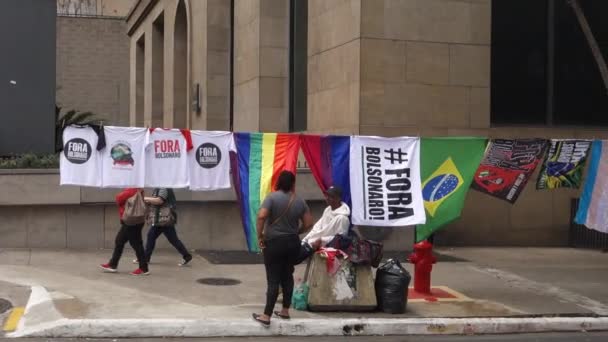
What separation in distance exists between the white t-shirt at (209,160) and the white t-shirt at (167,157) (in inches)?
4.4

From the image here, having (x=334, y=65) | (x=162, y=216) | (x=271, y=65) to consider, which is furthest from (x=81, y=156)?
(x=271, y=65)

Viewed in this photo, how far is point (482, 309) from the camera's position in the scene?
953 centimetres

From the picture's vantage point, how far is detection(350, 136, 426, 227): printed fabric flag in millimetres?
9938

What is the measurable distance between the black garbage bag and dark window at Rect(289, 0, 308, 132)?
10.2m

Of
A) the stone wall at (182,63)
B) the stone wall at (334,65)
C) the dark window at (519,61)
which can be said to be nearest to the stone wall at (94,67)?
the stone wall at (182,63)

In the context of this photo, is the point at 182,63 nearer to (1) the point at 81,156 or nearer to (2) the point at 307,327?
(1) the point at 81,156

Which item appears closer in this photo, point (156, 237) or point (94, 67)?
point (156, 237)

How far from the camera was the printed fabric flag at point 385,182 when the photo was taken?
994 cm

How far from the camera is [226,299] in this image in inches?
381

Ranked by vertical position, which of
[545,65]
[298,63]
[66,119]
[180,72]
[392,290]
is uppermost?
[180,72]

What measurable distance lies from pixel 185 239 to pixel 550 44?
30.7 ft

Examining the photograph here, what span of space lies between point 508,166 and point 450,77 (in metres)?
5.60

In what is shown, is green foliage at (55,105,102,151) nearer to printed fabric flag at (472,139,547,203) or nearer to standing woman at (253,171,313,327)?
printed fabric flag at (472,139,547,203)

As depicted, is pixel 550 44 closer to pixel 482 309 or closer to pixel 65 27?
pixel 482 309
